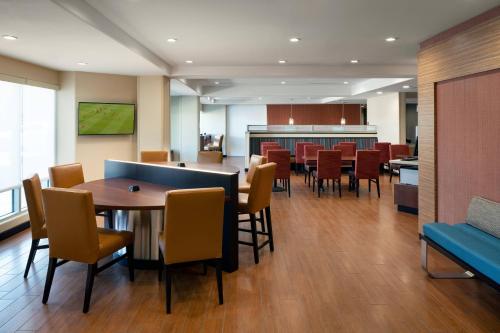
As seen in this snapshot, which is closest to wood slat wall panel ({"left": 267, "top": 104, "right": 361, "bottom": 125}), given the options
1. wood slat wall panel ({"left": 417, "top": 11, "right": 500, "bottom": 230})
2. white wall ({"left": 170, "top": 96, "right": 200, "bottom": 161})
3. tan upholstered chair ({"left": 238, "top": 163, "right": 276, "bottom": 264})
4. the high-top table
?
white wall ({"left": 170, "top": 96, "right": 200, "bottom": 161})

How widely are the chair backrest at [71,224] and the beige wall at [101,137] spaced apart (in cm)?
395

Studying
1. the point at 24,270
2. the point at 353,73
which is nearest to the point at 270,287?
the point at 24,270

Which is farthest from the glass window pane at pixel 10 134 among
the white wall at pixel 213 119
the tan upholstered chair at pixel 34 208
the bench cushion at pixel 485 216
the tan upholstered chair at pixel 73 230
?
the white wall at pixel 213 119

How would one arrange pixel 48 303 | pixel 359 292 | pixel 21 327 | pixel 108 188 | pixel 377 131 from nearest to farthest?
pixel 21 327 < pixel 48 303 < pixel 359 292 < pixel 108 188 < pixel 377 131

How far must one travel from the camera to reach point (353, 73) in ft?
22.3

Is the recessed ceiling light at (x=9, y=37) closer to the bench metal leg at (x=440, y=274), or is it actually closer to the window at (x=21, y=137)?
the window at (x=21, y=137)

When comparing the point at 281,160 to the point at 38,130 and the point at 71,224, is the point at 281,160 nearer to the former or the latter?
the point at 38,130

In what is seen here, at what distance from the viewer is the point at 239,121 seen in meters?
17.1

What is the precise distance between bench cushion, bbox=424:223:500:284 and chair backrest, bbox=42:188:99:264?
2.74 m

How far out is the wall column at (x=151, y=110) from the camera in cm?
672

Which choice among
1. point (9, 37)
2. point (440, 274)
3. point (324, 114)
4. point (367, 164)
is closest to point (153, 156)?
point (9, 37)

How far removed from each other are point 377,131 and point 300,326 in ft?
32.9

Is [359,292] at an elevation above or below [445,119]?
below

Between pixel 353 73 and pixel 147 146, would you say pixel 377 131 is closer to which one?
pixel 353 73
